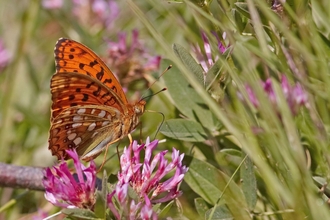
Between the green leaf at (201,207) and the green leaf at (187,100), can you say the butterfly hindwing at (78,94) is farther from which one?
the green leaf at (201,207)

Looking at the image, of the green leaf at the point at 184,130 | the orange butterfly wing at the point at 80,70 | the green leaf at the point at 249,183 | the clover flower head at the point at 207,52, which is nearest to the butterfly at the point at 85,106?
the orange butterfly wing at the point at 80,70

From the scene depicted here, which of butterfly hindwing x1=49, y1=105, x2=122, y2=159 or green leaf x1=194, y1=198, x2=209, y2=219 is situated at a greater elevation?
butterfly hindwing x1=49, y1=105, x2=122, y2=159

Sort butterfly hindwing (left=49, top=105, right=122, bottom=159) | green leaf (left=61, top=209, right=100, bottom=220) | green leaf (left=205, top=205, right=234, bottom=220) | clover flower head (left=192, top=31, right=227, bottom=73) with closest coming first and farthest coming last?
green leaf (left=61, top=209, right=100, bottom=220) < green leaf (left=205, top=205, right=234, bottom=220) < clover flower head (left=192, top=31, right=227, bottom=73) < butterfly hindwing (left=49, top=105, right=122, bottom=159)

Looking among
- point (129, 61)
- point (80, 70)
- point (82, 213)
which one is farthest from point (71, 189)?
point (129, 61)

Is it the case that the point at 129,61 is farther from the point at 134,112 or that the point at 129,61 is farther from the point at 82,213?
the point at 82,213

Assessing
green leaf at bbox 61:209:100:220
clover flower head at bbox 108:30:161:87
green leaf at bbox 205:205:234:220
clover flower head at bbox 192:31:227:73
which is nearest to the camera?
green leaf at bbox 61:209:100:220

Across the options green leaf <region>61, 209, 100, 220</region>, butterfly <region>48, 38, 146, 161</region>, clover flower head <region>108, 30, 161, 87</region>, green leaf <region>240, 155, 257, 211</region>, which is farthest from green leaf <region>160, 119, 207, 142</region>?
clover flower head <region>108, 30, 161, 87</region>

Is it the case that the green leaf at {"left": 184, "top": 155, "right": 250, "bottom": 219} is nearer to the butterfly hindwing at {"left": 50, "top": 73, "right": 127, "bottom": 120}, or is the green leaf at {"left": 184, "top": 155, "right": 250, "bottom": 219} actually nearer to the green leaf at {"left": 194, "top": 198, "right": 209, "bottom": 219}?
the green leaf at {"left": 194, "top": 198, "right": 209, "bottom": 219}
